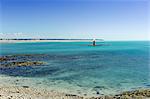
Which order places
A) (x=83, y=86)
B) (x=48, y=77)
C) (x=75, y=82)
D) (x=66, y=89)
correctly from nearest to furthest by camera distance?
(x=66, y=89) → (x=83, y=86) → (x=75, y=82) → (x=48, y=77)

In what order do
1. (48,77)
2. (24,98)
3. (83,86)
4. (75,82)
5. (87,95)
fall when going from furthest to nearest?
1. (48,77)
2. (75,82)
3. (83,86)
4. (87,95)
5. (24,98)

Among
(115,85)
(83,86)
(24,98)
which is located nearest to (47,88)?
(83,86)

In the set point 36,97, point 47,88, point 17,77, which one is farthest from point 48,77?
point 36,97

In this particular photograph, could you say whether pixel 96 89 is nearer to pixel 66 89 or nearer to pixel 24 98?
pixel 66 89

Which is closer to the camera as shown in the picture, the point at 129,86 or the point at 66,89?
the point at 66,89

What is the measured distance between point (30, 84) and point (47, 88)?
2934mm

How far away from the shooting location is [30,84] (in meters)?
25.9

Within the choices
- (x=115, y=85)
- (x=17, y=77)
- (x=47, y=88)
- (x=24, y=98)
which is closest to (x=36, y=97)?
(x=24, y=98)

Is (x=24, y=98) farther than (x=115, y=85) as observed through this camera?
No

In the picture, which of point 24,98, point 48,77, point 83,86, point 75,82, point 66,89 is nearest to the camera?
point 24,98

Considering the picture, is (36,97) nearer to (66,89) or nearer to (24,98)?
(24,98)

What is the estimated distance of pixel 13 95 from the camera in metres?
19.6

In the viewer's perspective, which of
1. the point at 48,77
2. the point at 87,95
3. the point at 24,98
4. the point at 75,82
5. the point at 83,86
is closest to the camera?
the point at 24,98

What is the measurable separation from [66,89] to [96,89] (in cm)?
280
